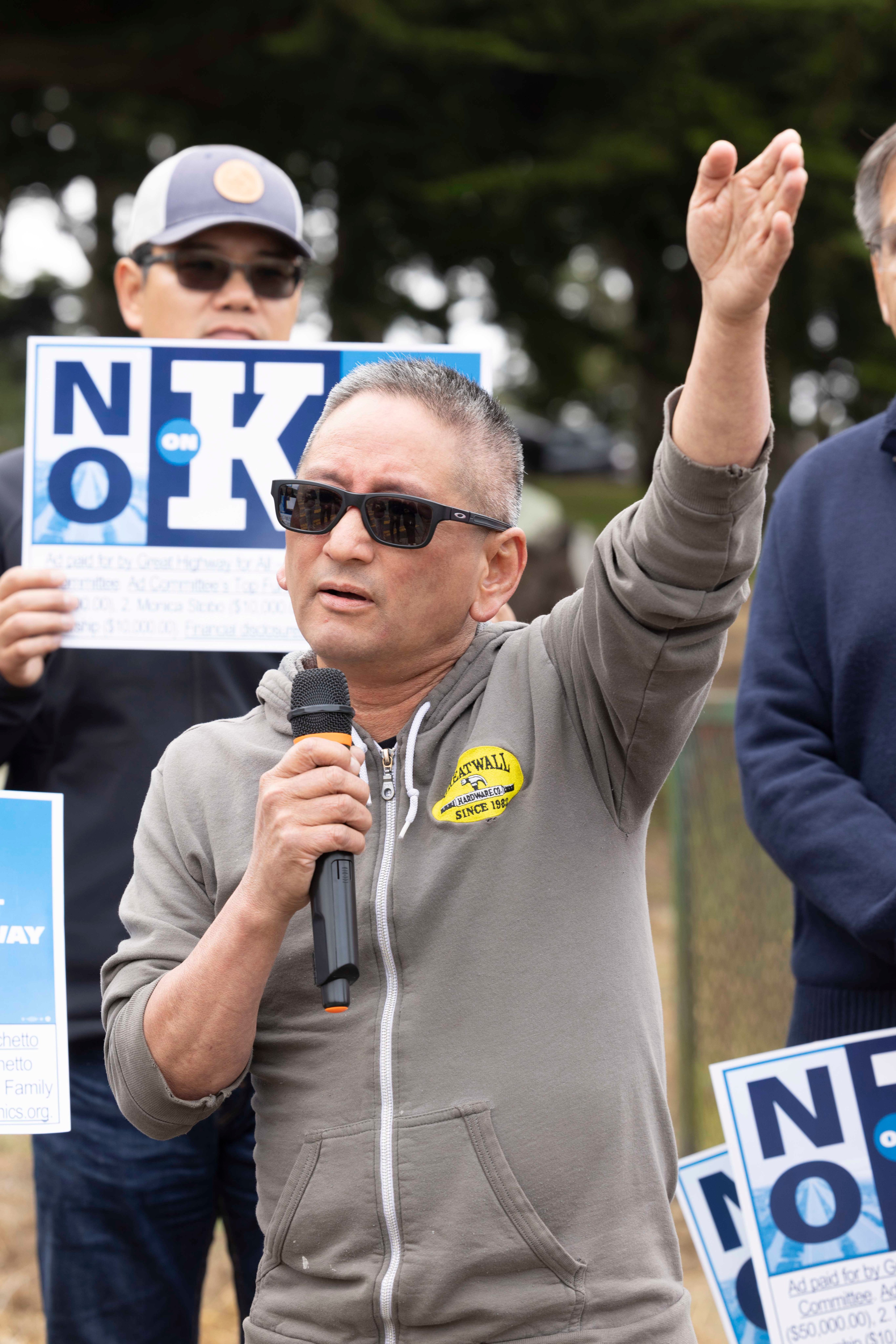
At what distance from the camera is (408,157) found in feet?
31.9

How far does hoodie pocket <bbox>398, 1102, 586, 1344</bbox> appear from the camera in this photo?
160 centimetres

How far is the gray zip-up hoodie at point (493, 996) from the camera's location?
161cm

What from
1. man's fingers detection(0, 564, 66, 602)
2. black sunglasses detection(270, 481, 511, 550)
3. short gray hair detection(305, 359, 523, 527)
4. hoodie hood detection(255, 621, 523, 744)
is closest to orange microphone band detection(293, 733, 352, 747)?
hoodie hood detection(255, 621, 523, 744)

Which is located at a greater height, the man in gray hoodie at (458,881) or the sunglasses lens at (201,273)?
the sunglasses lens at (201,273)

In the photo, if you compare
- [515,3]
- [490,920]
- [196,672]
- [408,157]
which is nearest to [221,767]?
[490,920]

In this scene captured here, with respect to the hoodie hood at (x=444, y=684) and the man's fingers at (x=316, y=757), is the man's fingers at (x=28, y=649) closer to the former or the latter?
the hoodie hood at (x=444, y=684)

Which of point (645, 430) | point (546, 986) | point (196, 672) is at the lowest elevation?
point (546, 986)

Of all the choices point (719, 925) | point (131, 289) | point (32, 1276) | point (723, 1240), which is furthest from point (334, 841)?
point (32, 1276)

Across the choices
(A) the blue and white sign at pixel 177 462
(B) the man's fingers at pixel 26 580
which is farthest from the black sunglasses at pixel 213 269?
(B) the man's fingers at pixel 26 580

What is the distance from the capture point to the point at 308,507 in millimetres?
1775

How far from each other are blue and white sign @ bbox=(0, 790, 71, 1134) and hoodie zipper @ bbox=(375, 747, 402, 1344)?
72 cm

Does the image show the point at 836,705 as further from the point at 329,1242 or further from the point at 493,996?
the point at 329,1242

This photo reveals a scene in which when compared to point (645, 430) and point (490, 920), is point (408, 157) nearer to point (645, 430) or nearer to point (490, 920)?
point (645, 430)

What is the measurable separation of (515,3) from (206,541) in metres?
7.04
